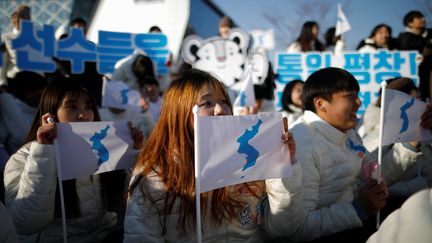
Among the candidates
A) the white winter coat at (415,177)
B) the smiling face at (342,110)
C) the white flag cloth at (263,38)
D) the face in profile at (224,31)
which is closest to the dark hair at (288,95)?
the white winter coat at (415,177)

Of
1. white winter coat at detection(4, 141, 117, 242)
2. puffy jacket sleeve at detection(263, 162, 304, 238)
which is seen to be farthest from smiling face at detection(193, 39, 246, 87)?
puffy jacket sleeve at detection(263, 162, 304, 238)

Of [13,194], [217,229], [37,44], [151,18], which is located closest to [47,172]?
[13,194]

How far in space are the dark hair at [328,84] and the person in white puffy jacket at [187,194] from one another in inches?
27.9

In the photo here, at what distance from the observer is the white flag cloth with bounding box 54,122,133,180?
2.06 meters

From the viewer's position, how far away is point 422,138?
2549 millimetres

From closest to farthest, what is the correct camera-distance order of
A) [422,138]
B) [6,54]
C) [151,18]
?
[422,138] < [6,54] < [151,18]

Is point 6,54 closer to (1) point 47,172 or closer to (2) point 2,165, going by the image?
(2) point 2,165

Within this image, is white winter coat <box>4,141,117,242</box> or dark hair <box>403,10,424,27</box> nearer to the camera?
white winter coat <box>4,141,117,242</box>

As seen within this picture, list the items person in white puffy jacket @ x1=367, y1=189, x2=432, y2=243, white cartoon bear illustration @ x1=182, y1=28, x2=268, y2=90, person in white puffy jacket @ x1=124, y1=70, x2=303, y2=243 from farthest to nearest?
white cartoon bear illustration @ x1=182, y1=28, x2=268, y2=90 < person in white puffy jacket @ x1=124, y1=70, x2=303, y2=243 < person in white puffy jacket @ x1=367, y1=189, x2=432, y2=243

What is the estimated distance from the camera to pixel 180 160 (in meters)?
1.78

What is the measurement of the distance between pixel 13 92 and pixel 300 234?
12.4 feet

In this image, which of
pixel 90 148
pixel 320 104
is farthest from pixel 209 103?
pixel 320 104

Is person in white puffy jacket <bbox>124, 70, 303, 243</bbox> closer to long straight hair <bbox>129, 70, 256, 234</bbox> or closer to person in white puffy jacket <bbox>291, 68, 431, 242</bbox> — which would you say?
long straight hair <bbox>129, 70, 256, 234</bbox>

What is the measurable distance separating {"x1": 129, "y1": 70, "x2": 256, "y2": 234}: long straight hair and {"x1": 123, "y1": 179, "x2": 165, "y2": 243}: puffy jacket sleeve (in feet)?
0.11
